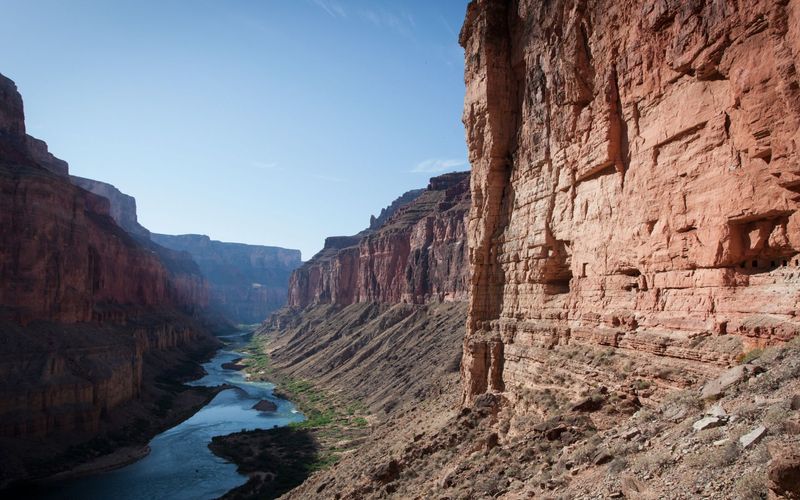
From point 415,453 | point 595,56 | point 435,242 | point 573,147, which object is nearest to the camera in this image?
point 595,56

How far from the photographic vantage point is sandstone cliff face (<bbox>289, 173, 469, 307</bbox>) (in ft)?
266

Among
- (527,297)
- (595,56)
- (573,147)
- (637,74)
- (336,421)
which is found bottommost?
(336,421)

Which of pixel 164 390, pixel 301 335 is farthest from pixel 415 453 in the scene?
pixel 301 335

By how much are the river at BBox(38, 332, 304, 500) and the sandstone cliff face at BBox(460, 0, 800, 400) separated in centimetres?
2379

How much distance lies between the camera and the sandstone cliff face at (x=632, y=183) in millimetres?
10875

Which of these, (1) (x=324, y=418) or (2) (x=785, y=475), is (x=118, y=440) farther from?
(2) (x=785, y=475)

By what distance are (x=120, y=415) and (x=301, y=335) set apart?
69.1 meters

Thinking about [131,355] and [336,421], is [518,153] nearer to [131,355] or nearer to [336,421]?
[336,421]

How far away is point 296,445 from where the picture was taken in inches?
1746

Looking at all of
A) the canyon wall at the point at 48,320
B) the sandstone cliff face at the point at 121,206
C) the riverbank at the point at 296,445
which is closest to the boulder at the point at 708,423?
the riverbank at the point at 296,445

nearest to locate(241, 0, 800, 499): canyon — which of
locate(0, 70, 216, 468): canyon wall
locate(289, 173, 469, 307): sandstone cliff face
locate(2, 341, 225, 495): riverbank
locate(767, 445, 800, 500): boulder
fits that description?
locate(767, 445, 800, 500): boulder

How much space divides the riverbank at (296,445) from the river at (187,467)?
51.8 inches

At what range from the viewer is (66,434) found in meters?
40.8

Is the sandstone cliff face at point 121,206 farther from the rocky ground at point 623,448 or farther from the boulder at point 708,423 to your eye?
the boulder at point 708,423
